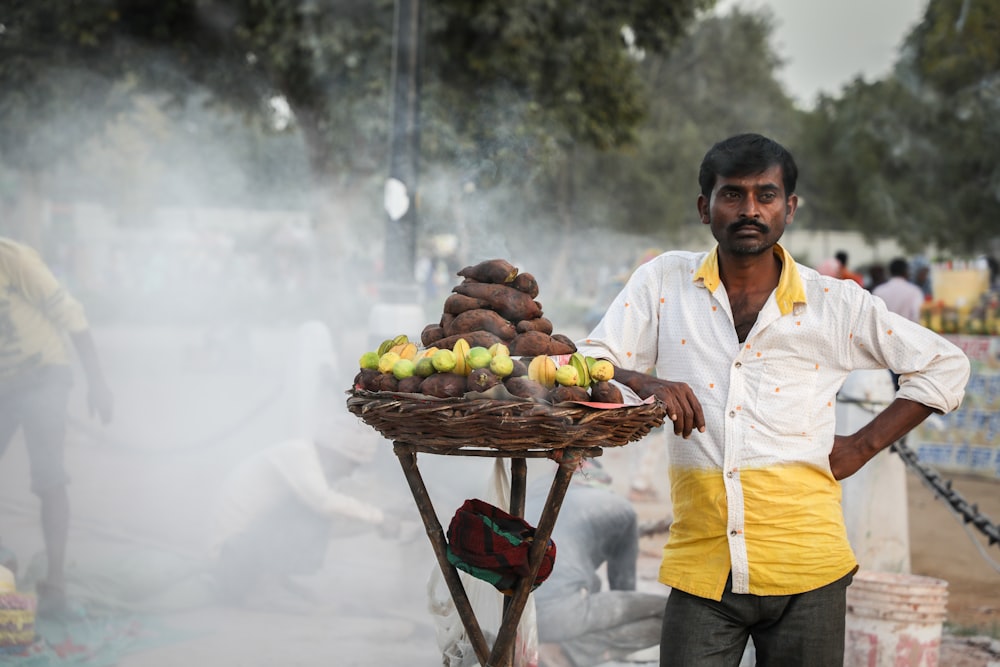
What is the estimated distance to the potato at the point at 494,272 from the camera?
2.37m

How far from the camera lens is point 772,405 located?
2.20 m

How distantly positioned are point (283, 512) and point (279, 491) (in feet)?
0.35

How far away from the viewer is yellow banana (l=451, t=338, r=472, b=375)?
209 cm

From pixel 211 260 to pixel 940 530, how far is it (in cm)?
1037

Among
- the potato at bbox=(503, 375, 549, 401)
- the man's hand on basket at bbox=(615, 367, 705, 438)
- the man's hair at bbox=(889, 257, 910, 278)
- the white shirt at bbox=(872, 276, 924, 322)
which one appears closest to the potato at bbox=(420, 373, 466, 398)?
the potato at bbox=(503, 375, 549, 401)

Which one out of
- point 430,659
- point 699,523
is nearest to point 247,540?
point 430,659

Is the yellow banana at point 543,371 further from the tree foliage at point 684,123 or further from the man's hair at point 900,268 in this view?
the tree foliage at point 684,123

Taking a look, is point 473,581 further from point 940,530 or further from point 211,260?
point 211,260

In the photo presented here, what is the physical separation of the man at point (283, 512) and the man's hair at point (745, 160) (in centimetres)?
293

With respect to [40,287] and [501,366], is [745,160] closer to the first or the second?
[501,366]

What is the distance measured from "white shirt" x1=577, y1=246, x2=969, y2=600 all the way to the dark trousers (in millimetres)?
42

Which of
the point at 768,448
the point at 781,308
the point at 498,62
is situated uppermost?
the point at 498,62

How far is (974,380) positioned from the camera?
913cm

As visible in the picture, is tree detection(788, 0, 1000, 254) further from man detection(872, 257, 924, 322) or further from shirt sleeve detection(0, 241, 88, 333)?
shirt sleeve detection(0, 241, 88, 333)
